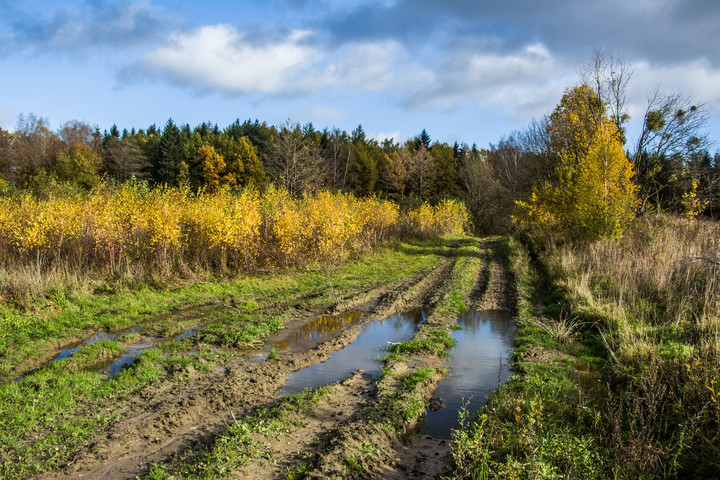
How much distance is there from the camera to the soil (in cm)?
439

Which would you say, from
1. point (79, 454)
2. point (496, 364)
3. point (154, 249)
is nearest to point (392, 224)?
point (154, 249)

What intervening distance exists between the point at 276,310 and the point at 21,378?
5.40 m

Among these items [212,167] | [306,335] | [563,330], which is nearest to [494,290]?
[563,330]

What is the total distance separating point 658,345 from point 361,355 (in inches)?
189

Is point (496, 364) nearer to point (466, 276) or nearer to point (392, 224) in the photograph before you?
point (466, 276)

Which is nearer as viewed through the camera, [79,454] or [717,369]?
[79,454]

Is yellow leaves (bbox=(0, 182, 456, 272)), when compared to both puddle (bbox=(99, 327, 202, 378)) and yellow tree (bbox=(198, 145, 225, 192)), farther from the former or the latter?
yellow tree (bbox=(198, 145, 225, 192))

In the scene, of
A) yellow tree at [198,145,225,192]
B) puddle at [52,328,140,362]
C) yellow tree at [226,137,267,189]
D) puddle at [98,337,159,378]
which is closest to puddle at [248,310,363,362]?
puddle at [98,337,159,378]

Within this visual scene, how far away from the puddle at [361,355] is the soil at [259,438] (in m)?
0.21

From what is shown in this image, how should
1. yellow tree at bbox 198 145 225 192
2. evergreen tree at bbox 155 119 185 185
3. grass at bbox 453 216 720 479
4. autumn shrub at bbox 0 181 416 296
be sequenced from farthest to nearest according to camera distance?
evergreen tree at bbox 155 119 185 185
yellow tree at bbox 198 145 225 192
autumn shrub at bbox 0 181 416 296
grass at bbox 453 216 720 479

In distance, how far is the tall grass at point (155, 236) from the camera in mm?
11727

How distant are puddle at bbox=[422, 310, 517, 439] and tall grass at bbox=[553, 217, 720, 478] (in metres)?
1.49

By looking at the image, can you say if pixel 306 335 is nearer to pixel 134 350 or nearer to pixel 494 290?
pixel 134 350

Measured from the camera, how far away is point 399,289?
14.1 metres
